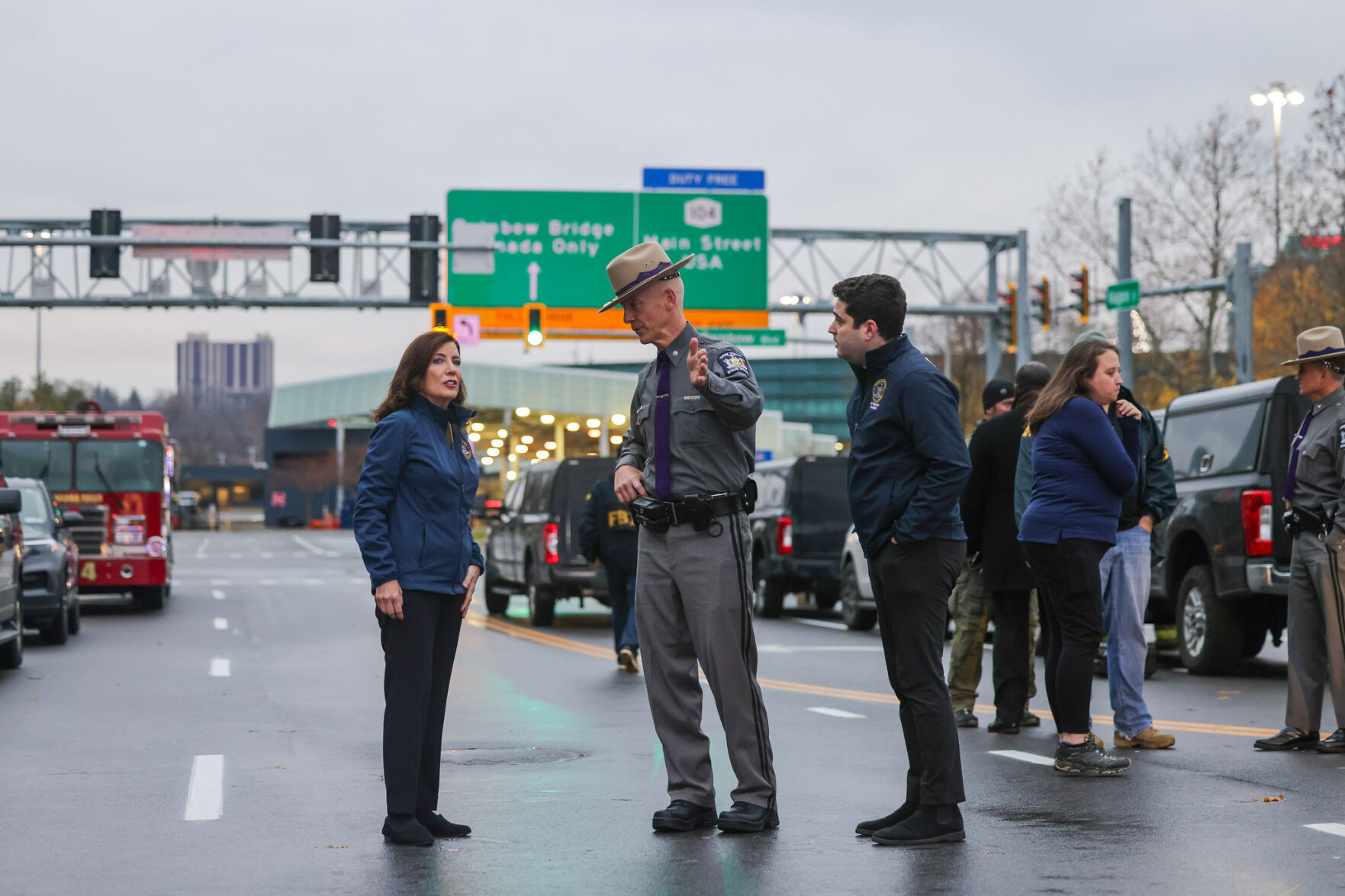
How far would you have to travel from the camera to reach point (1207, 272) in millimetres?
42062

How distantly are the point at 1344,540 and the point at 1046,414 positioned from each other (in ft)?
5.79

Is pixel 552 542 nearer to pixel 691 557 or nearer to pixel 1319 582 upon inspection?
pixel 1319 582

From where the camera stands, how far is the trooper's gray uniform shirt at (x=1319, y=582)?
333 inches

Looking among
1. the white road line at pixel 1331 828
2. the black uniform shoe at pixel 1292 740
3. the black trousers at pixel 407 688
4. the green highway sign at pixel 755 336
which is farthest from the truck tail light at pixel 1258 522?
the green highway sign at pixel 755 336

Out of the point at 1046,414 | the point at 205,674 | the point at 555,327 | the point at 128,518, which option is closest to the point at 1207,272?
the point at 555,327

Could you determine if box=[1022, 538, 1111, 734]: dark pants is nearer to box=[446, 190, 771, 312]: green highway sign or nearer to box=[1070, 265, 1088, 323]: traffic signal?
box=[1070, 265, 1088, 323]: traffic signal

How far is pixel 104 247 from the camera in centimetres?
3088

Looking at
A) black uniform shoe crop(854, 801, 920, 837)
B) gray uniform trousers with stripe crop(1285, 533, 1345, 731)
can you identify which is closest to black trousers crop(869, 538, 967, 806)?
black uniform shoe crop(854, 801, 920, 837)

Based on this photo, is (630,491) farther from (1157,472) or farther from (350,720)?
(350,720)

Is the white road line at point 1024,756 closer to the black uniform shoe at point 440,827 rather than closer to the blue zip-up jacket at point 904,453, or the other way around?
the blue zip-up jacket at point 904,453

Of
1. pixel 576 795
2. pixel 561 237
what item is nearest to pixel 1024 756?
pixel 576 795

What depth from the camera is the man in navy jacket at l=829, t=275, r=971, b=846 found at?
20.1ft

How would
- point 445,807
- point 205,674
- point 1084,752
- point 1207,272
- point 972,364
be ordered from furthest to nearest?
point 972,364 < point 1207,272 < point 205,674 < point 1084,752 < point 445,807

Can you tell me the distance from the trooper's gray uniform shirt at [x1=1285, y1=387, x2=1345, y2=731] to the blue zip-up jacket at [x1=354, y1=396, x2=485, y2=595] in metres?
4.40
